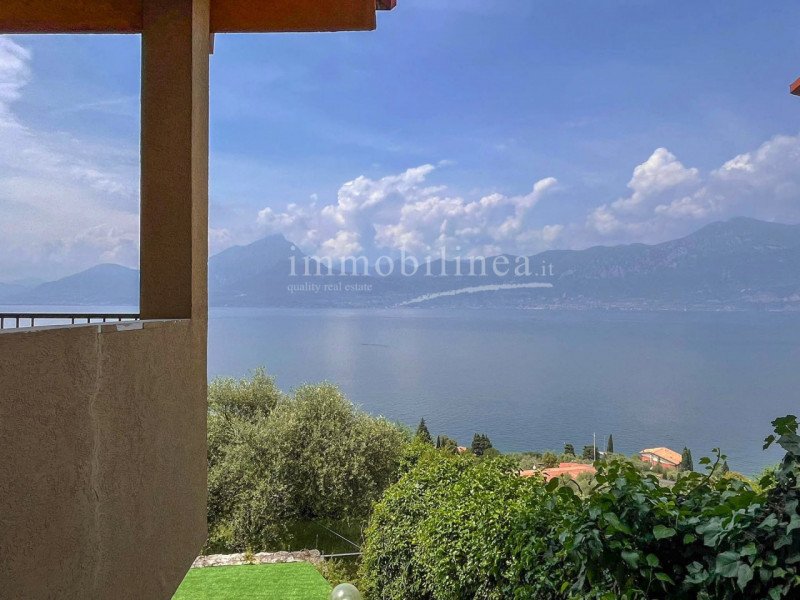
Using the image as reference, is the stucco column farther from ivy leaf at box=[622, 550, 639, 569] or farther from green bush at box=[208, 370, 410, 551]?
green bush at box=[208, 370, 410, 551]

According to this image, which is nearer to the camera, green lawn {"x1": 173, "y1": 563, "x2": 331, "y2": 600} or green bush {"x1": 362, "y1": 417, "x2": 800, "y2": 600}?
green bush {"x1": 362, "y1": 417, "x2": 800, "y2": 600}

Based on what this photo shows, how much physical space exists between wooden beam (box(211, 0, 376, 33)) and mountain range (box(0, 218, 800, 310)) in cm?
5000

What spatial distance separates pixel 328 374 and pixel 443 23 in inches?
1336

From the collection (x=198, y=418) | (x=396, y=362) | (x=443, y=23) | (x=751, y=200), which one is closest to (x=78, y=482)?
(x=198, y=418)

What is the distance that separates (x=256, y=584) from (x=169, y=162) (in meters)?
7.33

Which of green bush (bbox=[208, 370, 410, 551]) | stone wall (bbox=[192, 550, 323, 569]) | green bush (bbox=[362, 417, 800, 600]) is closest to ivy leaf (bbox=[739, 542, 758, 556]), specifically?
green bush (bbox=[362, 417, 800, 600])

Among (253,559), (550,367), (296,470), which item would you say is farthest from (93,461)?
(550,367)

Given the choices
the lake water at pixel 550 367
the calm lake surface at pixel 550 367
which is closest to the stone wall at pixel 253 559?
Result: the lake water at pixel 550 367

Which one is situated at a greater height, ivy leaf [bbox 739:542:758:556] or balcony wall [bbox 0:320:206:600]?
balcony wall [bbox 0:320:206:600]

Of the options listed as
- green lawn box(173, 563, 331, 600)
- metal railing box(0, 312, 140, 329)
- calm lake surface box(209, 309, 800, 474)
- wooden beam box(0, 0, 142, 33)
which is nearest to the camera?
metal railing box(0, 312, 140, 329)

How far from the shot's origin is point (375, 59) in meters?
64.9

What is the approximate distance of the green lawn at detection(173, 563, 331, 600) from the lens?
328 inches

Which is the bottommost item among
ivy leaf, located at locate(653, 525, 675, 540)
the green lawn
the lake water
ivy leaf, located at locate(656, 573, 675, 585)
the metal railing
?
the lake water

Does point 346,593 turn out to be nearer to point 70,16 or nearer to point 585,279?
point 70,16
